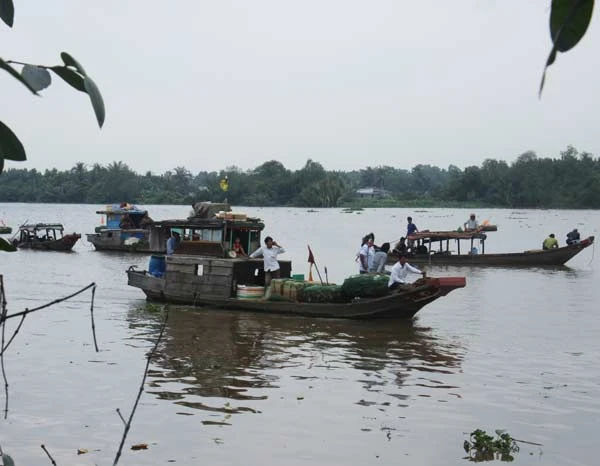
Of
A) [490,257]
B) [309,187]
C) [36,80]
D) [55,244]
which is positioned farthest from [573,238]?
[309,187]

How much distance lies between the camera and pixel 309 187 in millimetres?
134625

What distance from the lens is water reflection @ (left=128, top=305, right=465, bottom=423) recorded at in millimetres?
10242

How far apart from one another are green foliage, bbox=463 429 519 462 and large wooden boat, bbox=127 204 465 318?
708 centimetres

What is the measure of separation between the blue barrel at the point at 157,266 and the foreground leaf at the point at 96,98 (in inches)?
716

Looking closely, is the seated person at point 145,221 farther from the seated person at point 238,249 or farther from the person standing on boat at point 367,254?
the person standing on boat at point 367,254

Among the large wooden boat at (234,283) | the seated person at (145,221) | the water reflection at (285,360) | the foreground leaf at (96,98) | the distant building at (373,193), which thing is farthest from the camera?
the distant building at (373,193)

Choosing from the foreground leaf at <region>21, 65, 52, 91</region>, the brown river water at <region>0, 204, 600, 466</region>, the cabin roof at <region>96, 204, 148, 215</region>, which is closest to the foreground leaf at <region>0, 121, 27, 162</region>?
the foreground leaf at <region>21, 65, 52, 91</region>

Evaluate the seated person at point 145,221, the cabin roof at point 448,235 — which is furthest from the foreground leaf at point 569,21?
the seated person at point 145,221

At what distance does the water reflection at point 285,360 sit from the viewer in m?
10.2

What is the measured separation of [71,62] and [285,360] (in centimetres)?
1155

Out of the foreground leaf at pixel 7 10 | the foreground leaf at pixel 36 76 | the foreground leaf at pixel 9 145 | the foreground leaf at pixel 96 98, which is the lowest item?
the foreground leaf at pixel 9 145

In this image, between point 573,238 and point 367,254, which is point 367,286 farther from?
point 573,238

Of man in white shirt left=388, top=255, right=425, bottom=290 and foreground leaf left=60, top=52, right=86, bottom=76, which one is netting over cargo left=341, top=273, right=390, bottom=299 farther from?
foreground leaf left=60, top=52, right=86, bottom=76

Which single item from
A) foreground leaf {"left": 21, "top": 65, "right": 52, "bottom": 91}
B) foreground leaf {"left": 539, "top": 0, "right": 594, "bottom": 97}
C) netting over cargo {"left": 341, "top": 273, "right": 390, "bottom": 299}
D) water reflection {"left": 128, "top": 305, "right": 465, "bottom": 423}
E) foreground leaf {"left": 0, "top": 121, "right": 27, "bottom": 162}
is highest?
foreground leaf {"left": 539, "top": 0, "right": 594, "bottom": 97}
